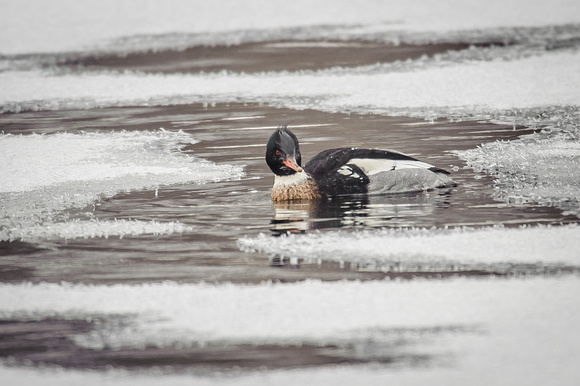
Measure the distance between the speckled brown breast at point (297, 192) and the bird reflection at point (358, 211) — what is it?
0.04 metres

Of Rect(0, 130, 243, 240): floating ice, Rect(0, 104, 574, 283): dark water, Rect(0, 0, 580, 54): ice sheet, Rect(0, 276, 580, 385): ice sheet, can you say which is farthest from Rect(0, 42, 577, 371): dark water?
Rect(0, 0, 580, 54): ice sheet

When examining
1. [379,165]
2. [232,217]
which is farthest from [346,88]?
[232,217]

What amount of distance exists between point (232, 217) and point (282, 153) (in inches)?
34.7

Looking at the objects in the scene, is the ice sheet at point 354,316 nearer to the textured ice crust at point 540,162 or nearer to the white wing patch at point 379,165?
the textured ice crust at point 540,162

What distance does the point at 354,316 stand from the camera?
4469mm

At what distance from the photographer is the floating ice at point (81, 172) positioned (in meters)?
6.73

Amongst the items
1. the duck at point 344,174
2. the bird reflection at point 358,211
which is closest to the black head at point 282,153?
the duck at point 344,174

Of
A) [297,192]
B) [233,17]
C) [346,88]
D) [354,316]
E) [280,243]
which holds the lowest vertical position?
[354,316]

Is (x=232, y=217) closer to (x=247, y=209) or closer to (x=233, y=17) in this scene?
(x=247, y=209)

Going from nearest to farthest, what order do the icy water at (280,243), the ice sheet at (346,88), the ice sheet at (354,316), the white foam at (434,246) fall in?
the ice sheet at (354,316)
the icy water at (280,243)
the white foam at (434,246)
the ice sheet at (346,88)

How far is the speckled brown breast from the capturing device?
23.8 ft

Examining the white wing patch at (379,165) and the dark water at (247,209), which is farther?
the white wing patch at (379,165)

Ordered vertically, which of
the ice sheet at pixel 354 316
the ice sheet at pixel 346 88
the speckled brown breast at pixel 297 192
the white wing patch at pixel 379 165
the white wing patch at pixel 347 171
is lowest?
the ice sheet at pixel 354 316

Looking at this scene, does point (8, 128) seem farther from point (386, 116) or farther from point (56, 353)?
point (56, 353)
